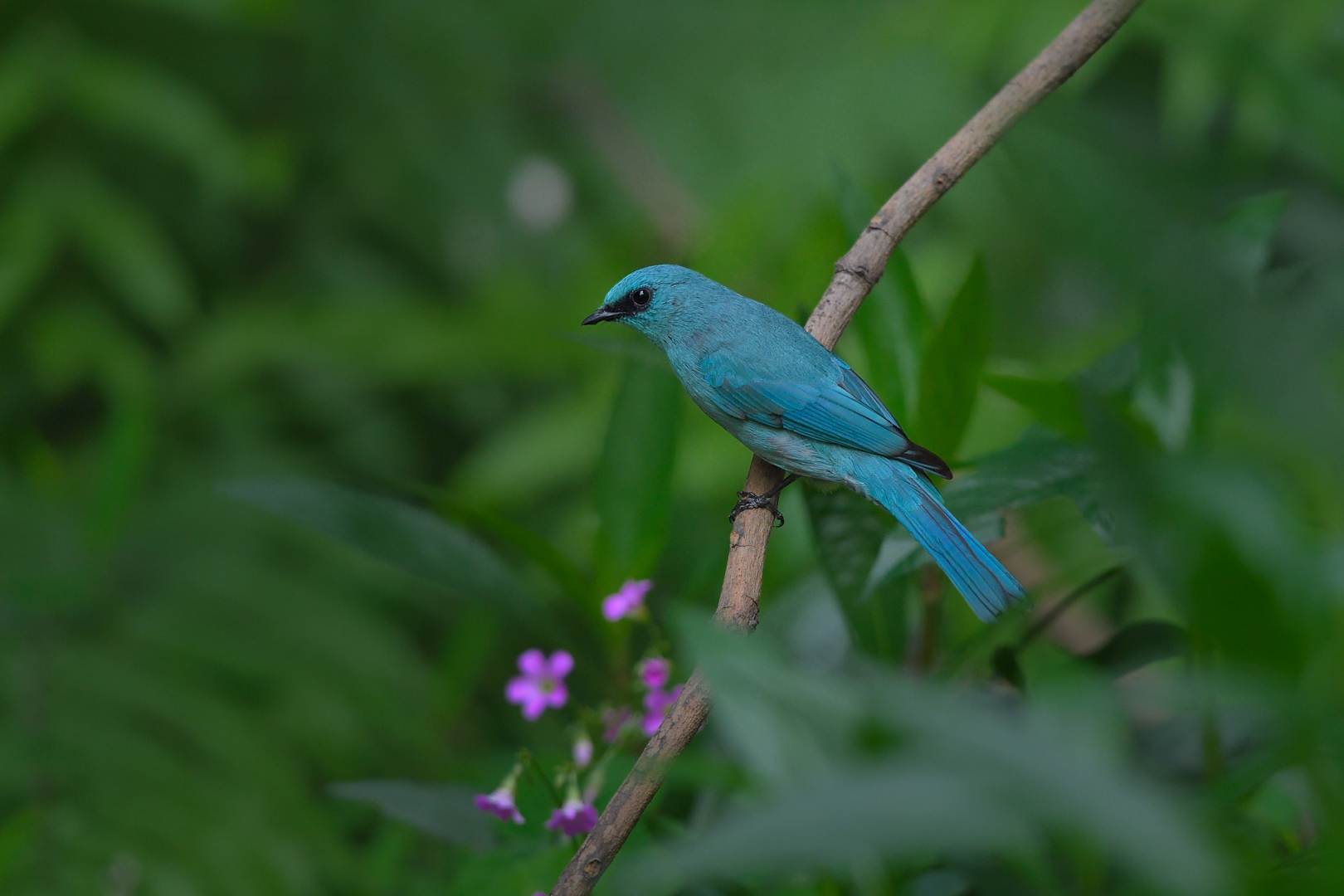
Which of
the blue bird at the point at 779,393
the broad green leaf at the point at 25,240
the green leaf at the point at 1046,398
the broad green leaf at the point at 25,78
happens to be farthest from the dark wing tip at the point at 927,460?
the broad green leaf at the point at 25,78

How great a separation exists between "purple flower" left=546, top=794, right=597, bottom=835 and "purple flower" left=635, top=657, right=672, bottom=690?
0.69ft

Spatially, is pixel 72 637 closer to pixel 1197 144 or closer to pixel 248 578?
pixel 248 578

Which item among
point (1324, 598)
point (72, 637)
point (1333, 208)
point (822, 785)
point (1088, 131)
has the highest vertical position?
point (1333, 208)

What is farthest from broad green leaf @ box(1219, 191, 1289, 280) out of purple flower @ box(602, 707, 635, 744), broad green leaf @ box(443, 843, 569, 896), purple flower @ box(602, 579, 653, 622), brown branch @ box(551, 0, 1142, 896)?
Result: broad green leaf @ box(443, 843, 569, 896)

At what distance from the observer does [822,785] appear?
631 mm

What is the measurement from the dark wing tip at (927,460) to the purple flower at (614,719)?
53cm

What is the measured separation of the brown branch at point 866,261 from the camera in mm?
1188

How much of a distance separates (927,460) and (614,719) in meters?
0.56

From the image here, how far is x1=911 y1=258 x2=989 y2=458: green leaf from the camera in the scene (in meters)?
1.51

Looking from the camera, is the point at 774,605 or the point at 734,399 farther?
the point at 734,399

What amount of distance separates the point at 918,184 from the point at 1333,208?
138 inches

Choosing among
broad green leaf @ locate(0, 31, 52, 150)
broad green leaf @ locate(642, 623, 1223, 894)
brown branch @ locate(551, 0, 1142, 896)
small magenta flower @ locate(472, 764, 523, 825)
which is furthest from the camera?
broad green leaf @ locate(0, 31, 52, 150)

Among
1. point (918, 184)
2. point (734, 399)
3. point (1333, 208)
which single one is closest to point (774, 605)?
point (734, 399)

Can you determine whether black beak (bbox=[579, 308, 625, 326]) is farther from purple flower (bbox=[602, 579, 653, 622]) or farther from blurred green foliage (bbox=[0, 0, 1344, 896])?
purple flower (bbox=[602, 579, 653, 622])
